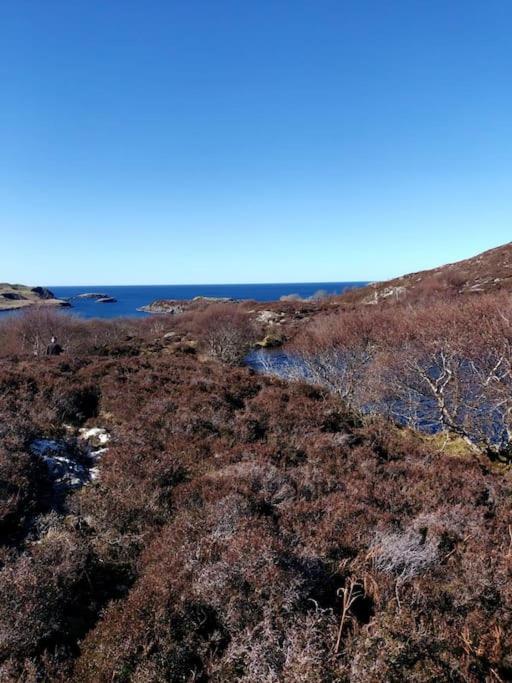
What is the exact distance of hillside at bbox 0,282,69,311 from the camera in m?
103

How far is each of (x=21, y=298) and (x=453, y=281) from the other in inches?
4625

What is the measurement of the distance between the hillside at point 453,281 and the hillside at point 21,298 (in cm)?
7404

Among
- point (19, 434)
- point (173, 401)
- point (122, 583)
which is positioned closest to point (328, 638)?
point (122, 583)

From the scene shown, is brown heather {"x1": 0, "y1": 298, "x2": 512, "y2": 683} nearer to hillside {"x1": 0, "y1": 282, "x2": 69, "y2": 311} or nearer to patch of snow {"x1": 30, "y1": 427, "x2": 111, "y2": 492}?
patch of snow {"x1": 30, "y1": 427, "x2": 111, "y2": 492}

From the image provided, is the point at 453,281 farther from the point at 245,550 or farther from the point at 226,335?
the point at 245,550

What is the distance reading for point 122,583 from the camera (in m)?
4.68

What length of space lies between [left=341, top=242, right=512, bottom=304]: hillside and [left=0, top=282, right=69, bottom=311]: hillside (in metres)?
74.0

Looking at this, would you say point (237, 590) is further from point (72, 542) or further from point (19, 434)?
point (19, 434)

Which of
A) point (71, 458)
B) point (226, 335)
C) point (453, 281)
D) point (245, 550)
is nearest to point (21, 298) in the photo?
point (226, 335)

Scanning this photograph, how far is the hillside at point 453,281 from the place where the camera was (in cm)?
4100

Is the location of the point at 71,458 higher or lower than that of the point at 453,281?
lower

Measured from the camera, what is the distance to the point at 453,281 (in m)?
46.6

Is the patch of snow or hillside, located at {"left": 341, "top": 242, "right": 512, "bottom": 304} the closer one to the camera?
the patch of snow

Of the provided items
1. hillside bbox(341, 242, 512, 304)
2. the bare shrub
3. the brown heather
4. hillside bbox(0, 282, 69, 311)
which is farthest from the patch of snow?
hillside bbox(0, 282, 69, 311)
